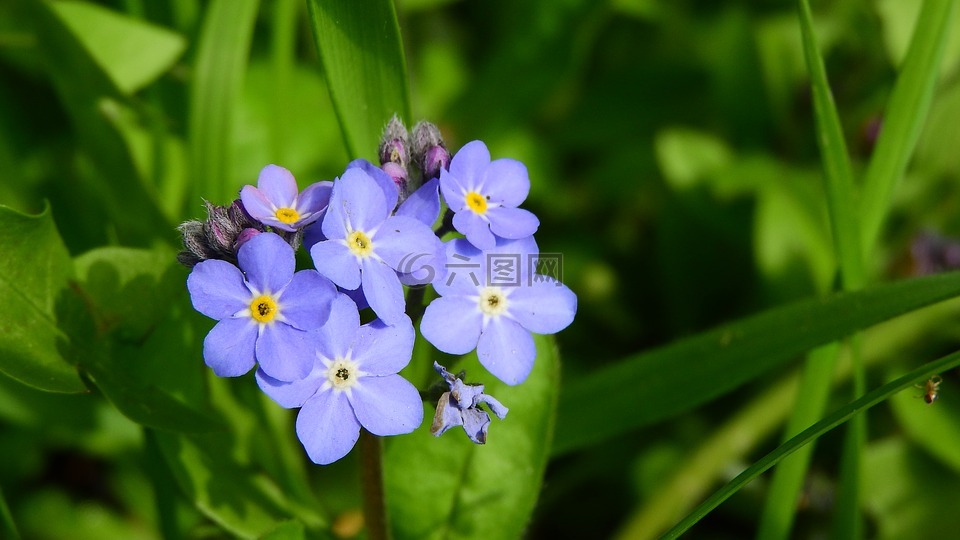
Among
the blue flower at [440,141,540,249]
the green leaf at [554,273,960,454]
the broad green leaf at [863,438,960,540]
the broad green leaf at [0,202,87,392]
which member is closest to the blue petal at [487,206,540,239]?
the blue flower at [440,141,540,249]

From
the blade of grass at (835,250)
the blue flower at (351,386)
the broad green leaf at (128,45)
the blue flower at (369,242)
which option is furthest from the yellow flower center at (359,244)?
the broad green leaf at (128,45)

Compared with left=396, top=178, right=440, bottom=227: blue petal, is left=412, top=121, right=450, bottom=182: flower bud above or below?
above

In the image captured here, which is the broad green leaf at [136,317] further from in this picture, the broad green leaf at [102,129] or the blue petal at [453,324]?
the blue petal at [453,324]

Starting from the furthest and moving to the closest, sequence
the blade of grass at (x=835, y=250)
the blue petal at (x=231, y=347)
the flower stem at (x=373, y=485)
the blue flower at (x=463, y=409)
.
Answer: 1. the blade of grass at (x=835, y=250)
2. the flower stem at (x=373, y=485)
3. the blue flower at (x=463, y=409)
4. the blue petal at (x=231, y=347)

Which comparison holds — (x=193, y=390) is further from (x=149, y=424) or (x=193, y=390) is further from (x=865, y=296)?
(x=865, y=296)

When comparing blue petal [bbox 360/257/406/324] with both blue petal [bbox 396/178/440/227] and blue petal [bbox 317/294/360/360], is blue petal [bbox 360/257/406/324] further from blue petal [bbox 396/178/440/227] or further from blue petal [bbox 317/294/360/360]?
blue petal [bbox 396/178/440/227]

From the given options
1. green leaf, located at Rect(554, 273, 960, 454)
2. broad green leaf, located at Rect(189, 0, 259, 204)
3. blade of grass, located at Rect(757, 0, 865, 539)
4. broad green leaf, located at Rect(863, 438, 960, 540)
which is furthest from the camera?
broad green leaf, located at Rect(863, 438, 960, 540)

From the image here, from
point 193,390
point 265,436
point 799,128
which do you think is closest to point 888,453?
point 799,128
